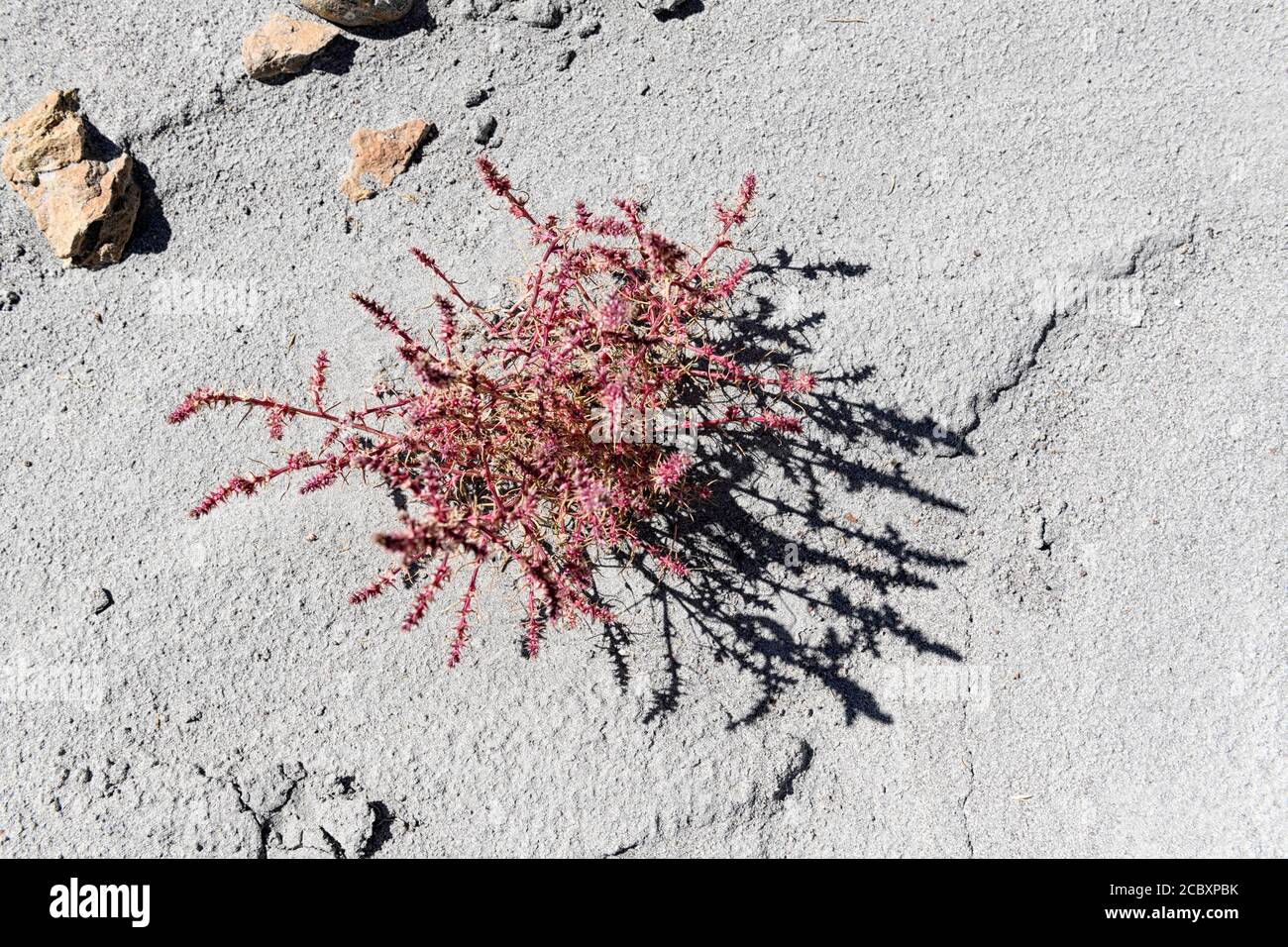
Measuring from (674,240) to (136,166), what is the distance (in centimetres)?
176

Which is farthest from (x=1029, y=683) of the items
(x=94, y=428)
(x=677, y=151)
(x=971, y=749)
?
(x=94, y=428)

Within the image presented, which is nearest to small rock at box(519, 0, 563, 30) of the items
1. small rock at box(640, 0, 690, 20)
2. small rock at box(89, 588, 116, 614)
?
small rock at box(640, 0, 690, 20)

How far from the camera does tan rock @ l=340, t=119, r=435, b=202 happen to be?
286 centimetres

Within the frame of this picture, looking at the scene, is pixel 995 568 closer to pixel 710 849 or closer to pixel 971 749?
pixel 971 749

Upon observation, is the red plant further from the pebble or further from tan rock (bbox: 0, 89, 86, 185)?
tan rock (bbox: 0, 89, 86, 185)

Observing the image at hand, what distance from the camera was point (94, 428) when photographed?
2.83 meters

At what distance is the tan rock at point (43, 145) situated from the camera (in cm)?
279

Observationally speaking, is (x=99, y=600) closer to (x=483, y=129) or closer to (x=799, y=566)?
(x=483, y=129)

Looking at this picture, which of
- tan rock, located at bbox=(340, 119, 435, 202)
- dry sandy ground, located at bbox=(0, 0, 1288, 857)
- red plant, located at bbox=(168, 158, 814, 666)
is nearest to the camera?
red plant, located at bbox=(168, 158, 814, 666)

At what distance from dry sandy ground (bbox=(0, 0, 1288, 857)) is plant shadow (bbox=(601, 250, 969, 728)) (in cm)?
1

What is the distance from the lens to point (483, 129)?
285cm

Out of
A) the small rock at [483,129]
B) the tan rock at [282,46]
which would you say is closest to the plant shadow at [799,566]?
the small rock at [483,129]

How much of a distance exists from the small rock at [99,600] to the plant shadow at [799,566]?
1.56 m
